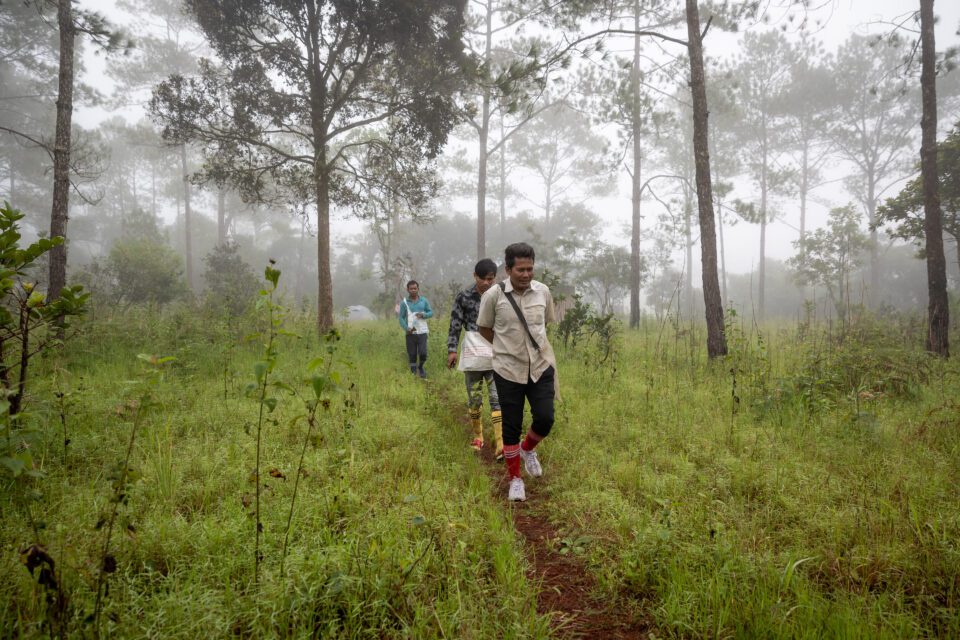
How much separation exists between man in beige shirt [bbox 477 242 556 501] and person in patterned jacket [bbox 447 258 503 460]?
493mm

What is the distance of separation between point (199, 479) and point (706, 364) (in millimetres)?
7081

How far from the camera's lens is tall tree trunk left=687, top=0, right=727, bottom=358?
7.26 m

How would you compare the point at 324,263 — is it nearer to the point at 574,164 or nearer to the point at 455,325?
the point at 455,325

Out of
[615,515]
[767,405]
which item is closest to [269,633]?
[615,515]

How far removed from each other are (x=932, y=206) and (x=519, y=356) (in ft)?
31.0

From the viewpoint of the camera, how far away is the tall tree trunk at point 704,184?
7262mm

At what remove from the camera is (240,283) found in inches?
695

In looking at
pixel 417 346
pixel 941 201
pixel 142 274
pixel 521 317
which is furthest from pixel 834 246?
pixel 142 274

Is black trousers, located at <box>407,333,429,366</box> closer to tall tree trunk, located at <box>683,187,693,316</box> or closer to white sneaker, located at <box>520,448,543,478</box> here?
white sneaker, located at <box>520,448,543,478</box>

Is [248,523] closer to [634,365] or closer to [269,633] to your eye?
[269,633]

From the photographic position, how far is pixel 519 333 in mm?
3455

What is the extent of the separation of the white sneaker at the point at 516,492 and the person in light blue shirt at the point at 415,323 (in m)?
3.89

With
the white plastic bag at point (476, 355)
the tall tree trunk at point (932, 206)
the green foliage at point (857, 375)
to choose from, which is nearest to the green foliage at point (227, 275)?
the white plastic bag at point (476, 355)

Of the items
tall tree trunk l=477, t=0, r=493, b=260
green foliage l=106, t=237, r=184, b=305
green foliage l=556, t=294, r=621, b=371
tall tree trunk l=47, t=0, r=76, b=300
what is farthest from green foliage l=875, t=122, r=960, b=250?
green foliage l=106, t=237, r=184, b=305
